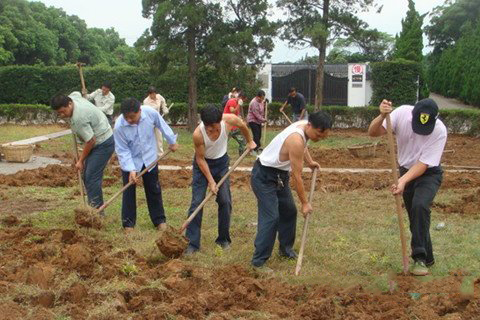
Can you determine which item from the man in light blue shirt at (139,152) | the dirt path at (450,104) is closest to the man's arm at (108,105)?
the man in light blue shirt at (139,152)

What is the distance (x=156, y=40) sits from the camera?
1964 centimetres

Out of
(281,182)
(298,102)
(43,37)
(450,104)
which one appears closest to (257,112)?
(298,102)

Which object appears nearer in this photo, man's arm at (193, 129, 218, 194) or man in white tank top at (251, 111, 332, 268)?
man in white tank top at (251, 111, 332, 268)

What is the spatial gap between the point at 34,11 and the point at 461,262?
4290 centimetres

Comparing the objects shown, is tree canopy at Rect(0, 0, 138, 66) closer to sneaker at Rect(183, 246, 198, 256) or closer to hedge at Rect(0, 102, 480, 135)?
hedge at Rect(0, 102, 480, 135)

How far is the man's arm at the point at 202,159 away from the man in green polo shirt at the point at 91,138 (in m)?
1.67

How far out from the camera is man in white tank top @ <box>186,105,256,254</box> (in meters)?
5.91

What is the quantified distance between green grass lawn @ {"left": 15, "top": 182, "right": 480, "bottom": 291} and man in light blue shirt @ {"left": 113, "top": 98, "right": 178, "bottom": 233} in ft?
0.78

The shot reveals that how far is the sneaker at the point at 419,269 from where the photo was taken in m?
5.30

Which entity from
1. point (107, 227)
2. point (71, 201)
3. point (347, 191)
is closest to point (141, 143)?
point (107, 227)

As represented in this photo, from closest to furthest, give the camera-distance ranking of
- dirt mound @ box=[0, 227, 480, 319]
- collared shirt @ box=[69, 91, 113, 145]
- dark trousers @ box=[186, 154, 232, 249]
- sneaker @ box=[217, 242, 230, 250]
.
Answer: dirt mound @ box=[0, 227, 480, 319] < dark trousers @ box=[186, 154, 232, 249] < sneaker @ box=[217, 242, 230, 250] < collared shirt @ box=[69, 91, 113, 145]

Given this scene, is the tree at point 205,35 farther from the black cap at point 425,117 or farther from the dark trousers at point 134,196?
the black cap at point 425,117

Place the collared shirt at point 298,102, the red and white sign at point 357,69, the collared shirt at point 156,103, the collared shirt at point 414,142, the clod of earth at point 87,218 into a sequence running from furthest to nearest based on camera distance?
the red and white sign at point 357,69, the collared shirt at point 298,102, the collared shirt at point 156,103, the clod of earth at point 87,218, the collared shirt at point 414,142

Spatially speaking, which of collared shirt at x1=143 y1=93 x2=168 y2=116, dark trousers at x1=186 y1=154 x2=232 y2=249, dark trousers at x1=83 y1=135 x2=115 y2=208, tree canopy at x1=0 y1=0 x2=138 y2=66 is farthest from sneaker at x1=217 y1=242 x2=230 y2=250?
tree canopy at x1=0 y1=0 x2=138 y2=66
